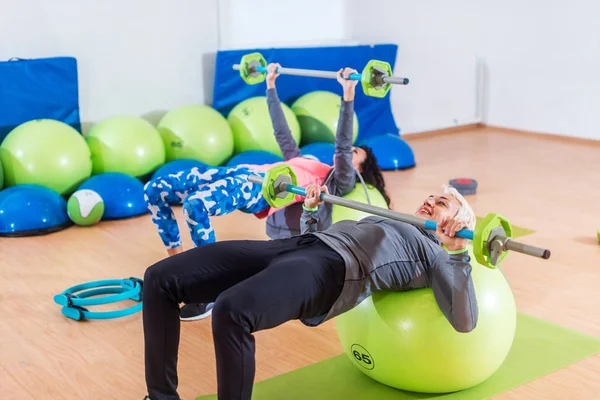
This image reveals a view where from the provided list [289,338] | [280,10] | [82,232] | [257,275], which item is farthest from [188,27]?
[257,275]

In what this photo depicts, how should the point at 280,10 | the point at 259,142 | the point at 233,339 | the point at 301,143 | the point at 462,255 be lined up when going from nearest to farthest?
the point at 233,339 → the point at 462,255 → the point at 259,142 → the point at 301,143 → the point at 280,10

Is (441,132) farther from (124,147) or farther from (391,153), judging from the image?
(124,147)

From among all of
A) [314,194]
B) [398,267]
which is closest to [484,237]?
[398,267]

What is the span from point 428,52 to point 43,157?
4.23 meters

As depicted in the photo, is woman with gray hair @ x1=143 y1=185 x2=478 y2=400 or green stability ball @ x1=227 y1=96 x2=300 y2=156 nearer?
woman with gray hair @ x1=143 y1=185 x2=478 y2=400

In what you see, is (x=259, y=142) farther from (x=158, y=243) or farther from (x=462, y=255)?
(x=462, y=255)

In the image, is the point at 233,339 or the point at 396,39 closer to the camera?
the point at 233,339

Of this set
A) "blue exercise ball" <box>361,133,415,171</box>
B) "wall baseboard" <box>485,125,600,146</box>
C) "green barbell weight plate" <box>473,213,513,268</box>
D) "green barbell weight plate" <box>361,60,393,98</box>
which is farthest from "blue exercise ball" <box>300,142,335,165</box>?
"green barbell weight plate" <box>473,213,513,268</box>

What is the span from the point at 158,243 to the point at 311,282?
2.37 meters

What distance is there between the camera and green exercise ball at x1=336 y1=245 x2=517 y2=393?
8.41ft

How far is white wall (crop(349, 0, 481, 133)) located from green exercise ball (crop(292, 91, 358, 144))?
145cm

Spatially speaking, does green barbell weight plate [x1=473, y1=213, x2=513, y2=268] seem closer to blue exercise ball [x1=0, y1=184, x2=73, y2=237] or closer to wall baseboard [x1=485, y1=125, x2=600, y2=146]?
blue exercise ball [x1=0, y1=184, x2=73, y2=237]

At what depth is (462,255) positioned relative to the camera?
7.78 ft

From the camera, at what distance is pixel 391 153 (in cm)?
642
